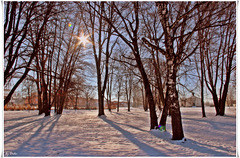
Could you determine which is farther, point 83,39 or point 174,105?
point 83,39

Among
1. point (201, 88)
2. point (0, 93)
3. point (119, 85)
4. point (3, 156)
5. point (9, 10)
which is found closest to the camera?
point (3, 156)

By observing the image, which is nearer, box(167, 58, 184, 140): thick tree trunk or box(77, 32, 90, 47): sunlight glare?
box(167, 58, 184, 140): thick tree trunk

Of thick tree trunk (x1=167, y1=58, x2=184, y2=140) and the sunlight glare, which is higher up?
the sunlight glare

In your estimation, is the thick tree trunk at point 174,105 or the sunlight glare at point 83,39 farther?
the sunlight glare at point 83,39

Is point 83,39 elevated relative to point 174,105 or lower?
elevated

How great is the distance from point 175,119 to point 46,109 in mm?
12856

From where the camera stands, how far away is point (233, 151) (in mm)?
3908

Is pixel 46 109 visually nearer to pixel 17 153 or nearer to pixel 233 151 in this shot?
pixel 17 153

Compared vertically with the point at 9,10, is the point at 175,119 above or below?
below

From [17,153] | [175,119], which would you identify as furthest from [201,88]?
[17,153]

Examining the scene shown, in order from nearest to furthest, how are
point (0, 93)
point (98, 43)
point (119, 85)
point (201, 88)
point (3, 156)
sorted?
1. point (3, 156)
2. point (0, 93)
3. point (201, 88)
4. point (98, 43)
5. point (119, 85)

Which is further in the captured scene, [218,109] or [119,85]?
[119,85]

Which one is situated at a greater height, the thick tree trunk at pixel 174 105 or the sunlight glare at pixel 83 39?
the sunlight glare at pixel 83 39

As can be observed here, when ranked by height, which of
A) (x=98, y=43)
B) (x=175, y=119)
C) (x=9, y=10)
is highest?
(x=98, y=43)
